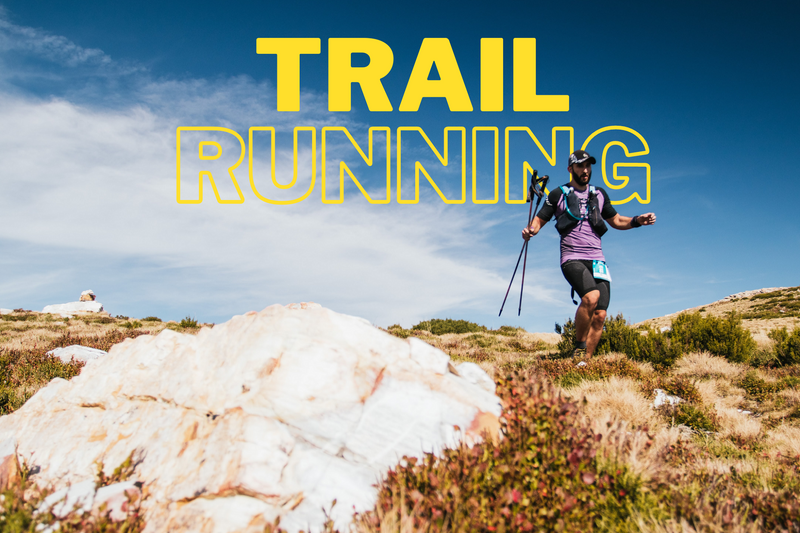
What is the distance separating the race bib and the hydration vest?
2.01 ft

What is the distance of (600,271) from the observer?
7129mm

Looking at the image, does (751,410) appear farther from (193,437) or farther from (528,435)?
(193,437)

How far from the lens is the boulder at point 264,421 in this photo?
2438mm

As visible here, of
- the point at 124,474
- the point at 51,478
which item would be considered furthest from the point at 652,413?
the point at 51,478

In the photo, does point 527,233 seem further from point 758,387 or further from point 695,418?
point 758,387

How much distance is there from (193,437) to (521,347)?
1193cm

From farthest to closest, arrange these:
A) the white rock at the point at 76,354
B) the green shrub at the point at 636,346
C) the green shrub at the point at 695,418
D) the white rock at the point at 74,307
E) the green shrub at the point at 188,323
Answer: the white rock at the point at 74,307 < the green shrub at the point at 188,323 < the green shrub at the point at 636,346 < the white rock at the point at 76,354 < the green shrub at the point at 695,418

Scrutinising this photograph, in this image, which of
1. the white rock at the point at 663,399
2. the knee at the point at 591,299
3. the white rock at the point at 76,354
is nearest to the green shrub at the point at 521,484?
the white rock at the point at 663,399

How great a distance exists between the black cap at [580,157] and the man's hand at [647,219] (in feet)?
3.93

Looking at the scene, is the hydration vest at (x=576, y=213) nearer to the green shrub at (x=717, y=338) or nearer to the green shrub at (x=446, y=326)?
the green shrub at (x=717, y=338)

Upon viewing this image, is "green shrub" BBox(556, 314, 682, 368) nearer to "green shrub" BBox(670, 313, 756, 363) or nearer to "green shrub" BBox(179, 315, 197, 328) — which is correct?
"green shrub" BBox(670, 313, 756, 363)

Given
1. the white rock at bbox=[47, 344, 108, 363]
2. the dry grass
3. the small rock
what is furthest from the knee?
the white rock at bbox=[47, 344, 108, 363]

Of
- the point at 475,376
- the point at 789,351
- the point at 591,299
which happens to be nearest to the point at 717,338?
the point at 789,351

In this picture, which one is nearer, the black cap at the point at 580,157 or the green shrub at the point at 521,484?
the green shrub at the point at 521,484
